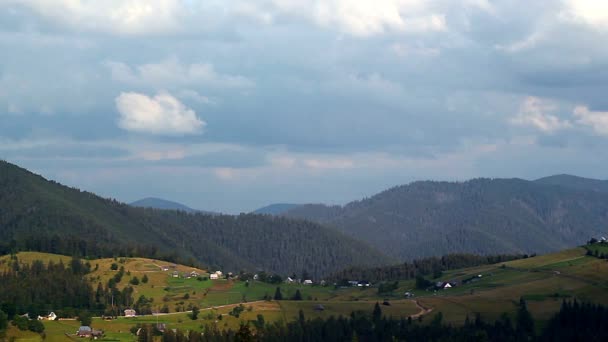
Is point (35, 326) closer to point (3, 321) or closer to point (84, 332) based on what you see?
point (3, 321)

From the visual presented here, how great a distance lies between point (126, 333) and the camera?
Answer: 197375mm

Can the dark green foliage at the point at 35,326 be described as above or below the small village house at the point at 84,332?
above

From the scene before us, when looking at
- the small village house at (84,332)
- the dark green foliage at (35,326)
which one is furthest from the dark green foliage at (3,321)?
the small village house at (84,332)

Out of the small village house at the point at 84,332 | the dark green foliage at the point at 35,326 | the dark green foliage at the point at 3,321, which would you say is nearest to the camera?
the dark green foliage at the point at 3,321

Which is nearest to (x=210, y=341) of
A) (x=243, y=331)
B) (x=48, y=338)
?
(x=48, y=338)

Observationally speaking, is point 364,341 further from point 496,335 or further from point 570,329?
point 570,329

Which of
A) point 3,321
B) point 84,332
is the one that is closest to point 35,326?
point 3,321

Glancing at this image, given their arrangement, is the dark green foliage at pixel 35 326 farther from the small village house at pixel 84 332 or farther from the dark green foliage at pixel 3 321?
the small village house at pixel 84 332

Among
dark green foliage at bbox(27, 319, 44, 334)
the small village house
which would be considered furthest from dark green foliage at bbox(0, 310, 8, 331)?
the small village house

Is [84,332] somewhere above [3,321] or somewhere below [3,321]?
below

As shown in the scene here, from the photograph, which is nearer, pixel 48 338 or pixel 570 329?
pixel 48 338

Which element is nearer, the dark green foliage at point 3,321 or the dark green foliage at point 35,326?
the dark green foliage at point 3,321

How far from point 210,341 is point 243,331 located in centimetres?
10006

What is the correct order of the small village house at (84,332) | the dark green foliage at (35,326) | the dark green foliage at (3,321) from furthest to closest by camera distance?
the small village house at (84,332), the dark green foliage at (35,326), the dark green foliage at (3,321)
